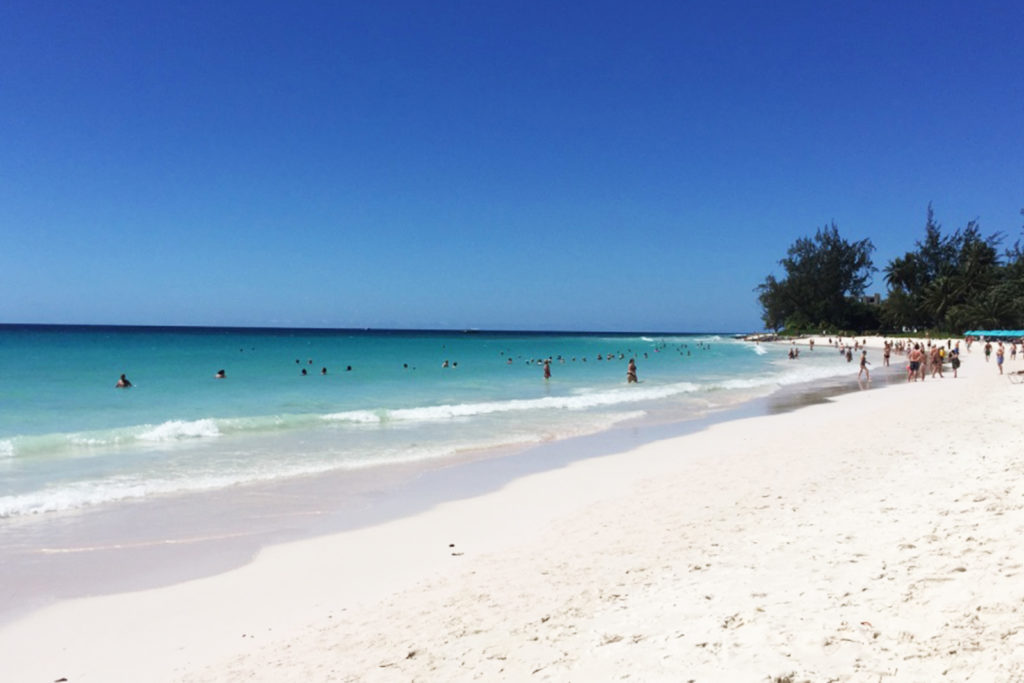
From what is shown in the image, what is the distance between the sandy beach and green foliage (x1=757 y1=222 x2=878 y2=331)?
107002 millimetres

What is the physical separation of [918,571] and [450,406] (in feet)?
61.0

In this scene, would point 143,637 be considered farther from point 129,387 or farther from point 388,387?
point 129,387

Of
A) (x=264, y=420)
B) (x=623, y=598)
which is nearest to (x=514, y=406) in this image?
(x=264, y=420)

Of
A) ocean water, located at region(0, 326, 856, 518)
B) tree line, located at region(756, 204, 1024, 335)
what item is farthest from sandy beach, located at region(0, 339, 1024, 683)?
tree line, located at region(756, 204, 1024, 335)

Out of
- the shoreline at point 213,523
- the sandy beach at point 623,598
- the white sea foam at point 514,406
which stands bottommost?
the white sea foam at point 514,406

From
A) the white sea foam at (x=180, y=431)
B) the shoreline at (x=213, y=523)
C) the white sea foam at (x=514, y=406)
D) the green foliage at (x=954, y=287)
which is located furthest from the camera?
the green foliage at (x=954, y=287)

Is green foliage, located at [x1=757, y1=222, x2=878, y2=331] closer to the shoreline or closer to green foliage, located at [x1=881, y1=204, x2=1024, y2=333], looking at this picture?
green foliage, located at [x1=881, y1=204, x2=1024, y2=333]

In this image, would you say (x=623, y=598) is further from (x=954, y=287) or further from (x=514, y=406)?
(x=954, y=287)

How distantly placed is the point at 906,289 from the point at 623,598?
361 ft

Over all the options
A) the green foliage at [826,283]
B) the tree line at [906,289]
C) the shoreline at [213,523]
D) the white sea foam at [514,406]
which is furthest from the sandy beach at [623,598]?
the green foliage at [826,283]

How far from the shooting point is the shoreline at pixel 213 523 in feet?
22.2

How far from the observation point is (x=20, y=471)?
40.4 feet

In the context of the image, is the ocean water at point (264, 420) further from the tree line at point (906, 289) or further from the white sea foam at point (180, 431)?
the tree line at point (906, 289)

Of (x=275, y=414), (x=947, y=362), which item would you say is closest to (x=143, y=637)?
(x=275, y=414)
